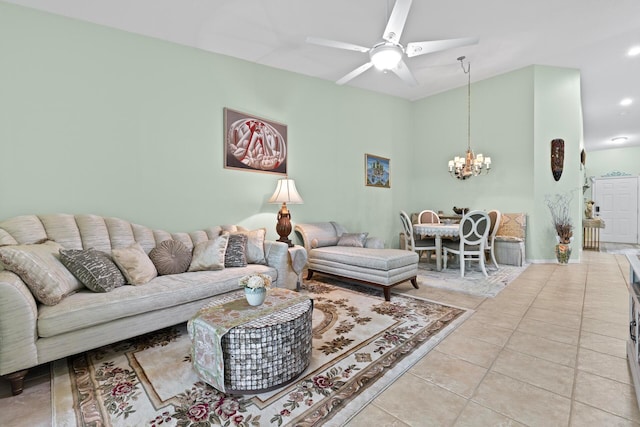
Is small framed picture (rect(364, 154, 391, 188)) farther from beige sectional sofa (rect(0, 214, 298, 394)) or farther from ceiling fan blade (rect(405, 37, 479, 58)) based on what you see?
beige sectional sofa (rect(0, 214, 298, 394))

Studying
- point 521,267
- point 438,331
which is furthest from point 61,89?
point 521,267

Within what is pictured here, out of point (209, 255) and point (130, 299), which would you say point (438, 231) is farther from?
point (130, 299)

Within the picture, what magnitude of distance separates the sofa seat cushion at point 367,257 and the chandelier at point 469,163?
8.86 ft

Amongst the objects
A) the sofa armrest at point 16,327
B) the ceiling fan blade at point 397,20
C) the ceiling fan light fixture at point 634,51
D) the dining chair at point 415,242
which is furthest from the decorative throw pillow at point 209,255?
the ceiling fan light fixture at point 634,51

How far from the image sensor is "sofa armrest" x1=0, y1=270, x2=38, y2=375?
1.52 m

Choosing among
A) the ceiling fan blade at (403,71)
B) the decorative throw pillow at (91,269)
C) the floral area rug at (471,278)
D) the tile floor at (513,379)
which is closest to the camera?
the tile floor at (513,379)

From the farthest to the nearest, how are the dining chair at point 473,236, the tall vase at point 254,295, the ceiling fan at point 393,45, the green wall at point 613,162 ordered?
the green wall at point 613,162
the dining chair at point 473,236
the ceiling fan at point 393,45
the tall vase at point 254,295

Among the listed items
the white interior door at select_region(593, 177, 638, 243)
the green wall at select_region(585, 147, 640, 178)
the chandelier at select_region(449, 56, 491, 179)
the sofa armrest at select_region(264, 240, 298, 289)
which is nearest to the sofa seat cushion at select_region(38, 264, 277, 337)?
the sofa armrest at select_region(264, 240, 298, 289)

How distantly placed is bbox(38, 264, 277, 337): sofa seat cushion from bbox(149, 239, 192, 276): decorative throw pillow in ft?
0.37

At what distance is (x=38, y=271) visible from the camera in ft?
5.73

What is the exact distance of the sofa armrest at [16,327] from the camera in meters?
1.52

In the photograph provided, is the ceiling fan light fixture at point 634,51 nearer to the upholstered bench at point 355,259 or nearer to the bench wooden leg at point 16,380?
the upholstered bench at point 355,259

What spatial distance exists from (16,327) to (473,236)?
461cm

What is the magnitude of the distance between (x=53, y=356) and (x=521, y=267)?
584 cm
